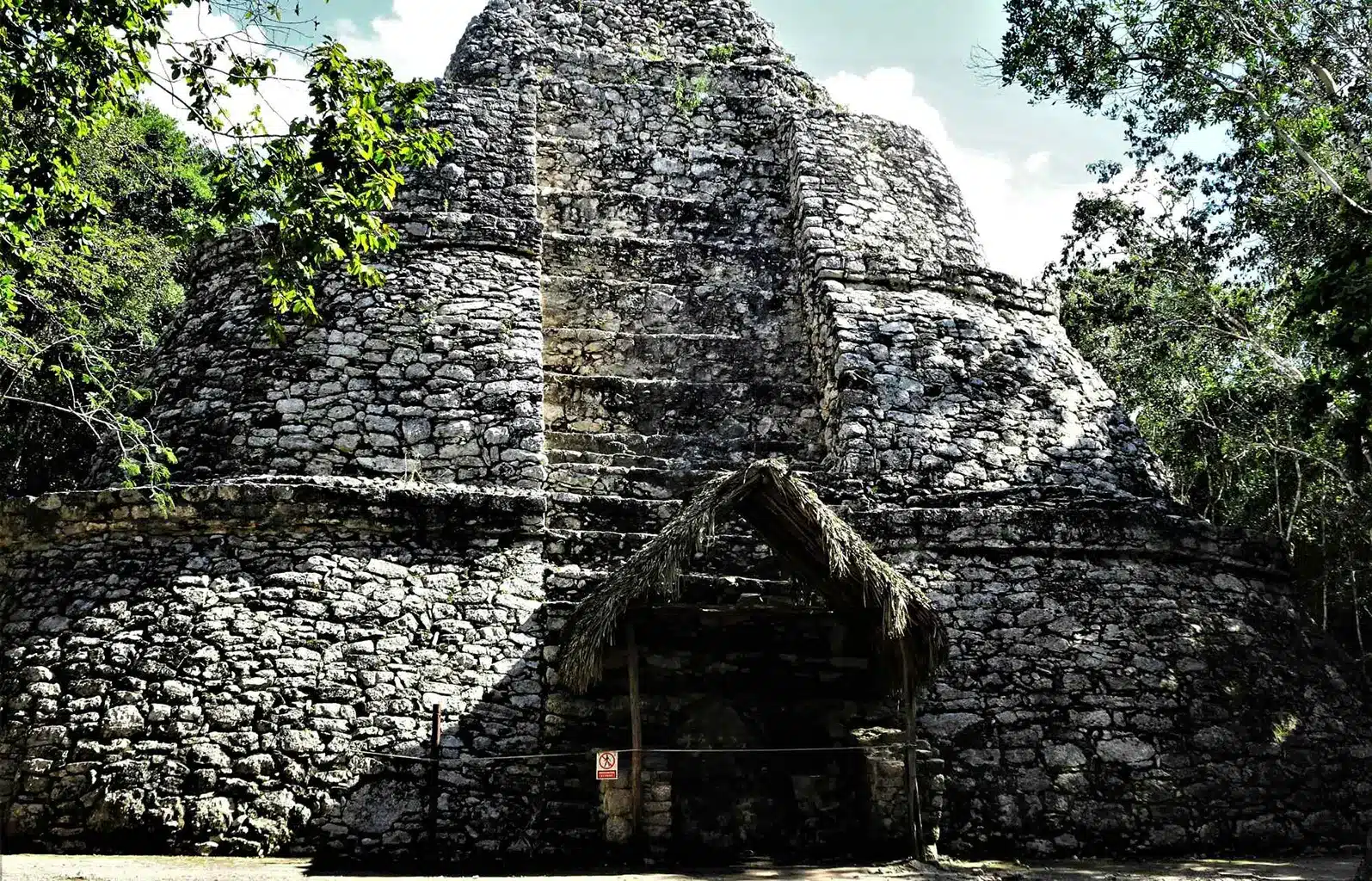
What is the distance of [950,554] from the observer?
305 inches

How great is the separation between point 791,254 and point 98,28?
6.30m

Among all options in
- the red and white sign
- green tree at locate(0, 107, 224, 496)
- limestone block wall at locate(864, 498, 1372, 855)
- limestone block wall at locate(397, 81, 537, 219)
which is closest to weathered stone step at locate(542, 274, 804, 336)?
limestone block wall at locate(397, 81, 537, 219)

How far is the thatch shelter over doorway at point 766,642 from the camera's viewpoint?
6180 mm

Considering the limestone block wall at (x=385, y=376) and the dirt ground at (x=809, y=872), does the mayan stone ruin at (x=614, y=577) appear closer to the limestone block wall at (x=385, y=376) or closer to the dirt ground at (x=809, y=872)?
the limestone block wall at (x=385, y=376)

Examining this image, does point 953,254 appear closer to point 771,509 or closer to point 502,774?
point 771,509

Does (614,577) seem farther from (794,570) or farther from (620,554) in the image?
(794,570)

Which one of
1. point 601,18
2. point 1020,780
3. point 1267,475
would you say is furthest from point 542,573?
point 1267,475

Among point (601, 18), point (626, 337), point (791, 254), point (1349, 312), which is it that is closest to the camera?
Answer: point (1349, 312)

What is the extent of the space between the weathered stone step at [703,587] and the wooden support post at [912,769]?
33.0 inches

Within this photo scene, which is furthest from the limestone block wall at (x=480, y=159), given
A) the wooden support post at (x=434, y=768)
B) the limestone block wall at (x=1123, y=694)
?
the wooden support post at (x=434, y=768)

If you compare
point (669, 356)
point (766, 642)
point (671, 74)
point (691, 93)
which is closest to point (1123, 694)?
point (766, 642)

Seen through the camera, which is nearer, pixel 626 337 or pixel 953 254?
pixel 626 337

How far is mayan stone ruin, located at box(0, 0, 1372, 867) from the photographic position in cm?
632

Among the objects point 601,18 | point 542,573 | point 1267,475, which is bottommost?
point 542,573
